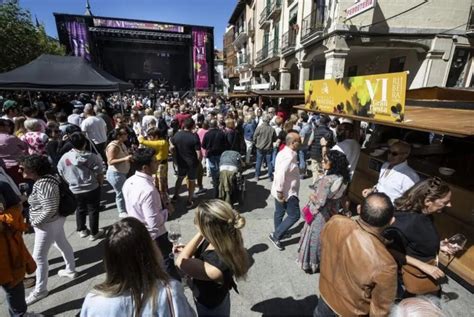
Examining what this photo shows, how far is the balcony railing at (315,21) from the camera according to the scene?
1246cm

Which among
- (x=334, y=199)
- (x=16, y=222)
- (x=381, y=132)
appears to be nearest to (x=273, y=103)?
(x=381, y=132)

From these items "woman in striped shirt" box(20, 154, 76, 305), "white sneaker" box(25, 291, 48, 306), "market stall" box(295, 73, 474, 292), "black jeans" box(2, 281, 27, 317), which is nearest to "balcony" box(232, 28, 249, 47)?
"market stall" box(295, 73, 474, 292)

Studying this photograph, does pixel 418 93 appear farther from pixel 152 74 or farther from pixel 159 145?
pixel 152 74

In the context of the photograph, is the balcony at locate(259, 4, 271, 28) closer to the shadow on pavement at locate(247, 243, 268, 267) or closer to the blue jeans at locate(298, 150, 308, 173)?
the blue jeans at locate(298, 150, 308, 173)

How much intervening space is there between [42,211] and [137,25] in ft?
103

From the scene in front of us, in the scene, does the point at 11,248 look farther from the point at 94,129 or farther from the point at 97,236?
the point at 94,129

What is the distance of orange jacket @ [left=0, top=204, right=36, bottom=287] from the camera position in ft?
6.84

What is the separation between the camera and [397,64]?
1348 centimetres

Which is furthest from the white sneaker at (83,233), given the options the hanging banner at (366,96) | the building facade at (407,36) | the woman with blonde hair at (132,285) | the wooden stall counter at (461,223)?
the building facade at (407,36)

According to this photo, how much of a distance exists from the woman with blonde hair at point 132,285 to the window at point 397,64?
15.6m

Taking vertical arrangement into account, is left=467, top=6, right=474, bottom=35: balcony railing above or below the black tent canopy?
above

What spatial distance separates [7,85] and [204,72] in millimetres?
26550

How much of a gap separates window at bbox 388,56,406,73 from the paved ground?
13.2 metres

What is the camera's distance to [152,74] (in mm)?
39469
